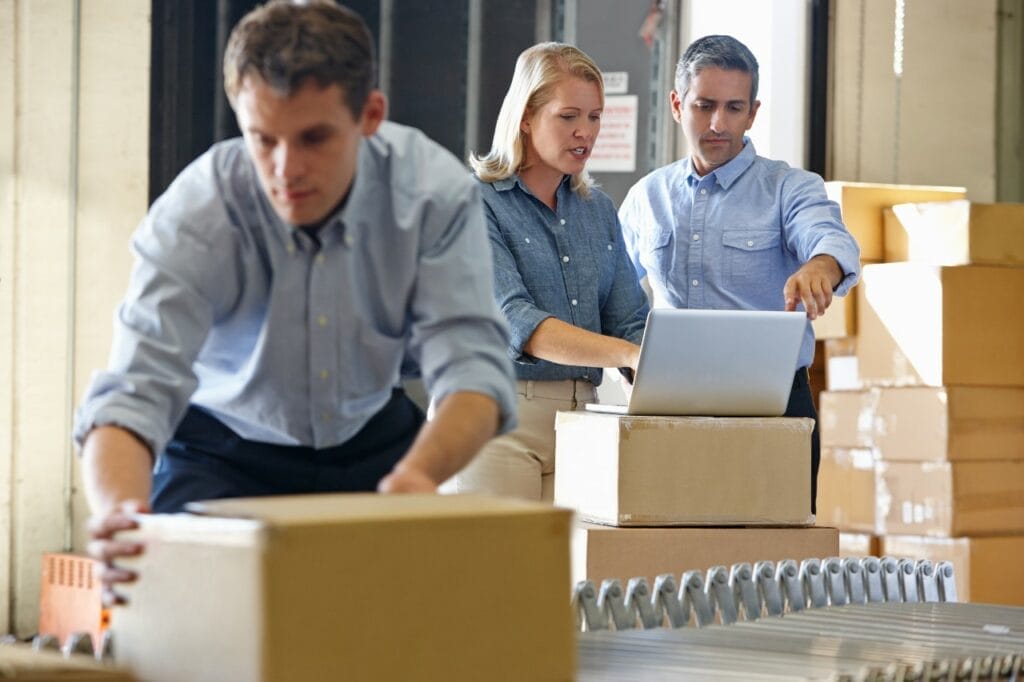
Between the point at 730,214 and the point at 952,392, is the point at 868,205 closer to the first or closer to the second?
the point at 952,392

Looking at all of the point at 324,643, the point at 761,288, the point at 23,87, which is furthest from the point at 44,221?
the point at 324,643

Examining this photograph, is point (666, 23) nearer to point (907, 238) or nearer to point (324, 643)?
point (907, 238)

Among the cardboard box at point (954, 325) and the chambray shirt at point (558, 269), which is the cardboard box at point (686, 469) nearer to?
the chambray shirt at point (558, 269)

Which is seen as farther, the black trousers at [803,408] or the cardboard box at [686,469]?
the black trousers at [803,408]

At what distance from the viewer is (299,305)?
1553mm

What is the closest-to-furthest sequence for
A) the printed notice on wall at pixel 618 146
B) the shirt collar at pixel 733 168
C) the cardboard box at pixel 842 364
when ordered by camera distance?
the shirt collar at pixel 733 168
the cardboard box at pixel 842 364
the printed notice on wall at pixel 618 146

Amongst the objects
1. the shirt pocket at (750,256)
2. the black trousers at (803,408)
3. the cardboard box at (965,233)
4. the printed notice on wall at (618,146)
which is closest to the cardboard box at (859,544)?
the cardboard box at (965,233)

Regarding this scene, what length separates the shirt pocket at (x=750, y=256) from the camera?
109 inches

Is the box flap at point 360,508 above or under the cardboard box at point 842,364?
under

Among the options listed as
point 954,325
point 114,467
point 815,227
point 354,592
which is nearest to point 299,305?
point 114,467

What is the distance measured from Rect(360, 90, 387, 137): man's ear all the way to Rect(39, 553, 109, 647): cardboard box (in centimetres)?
247

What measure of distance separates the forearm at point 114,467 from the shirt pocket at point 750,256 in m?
1.55

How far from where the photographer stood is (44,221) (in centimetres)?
416

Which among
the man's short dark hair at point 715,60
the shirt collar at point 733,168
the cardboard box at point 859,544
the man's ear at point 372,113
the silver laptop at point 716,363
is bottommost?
the cardboard box at point 859,544
